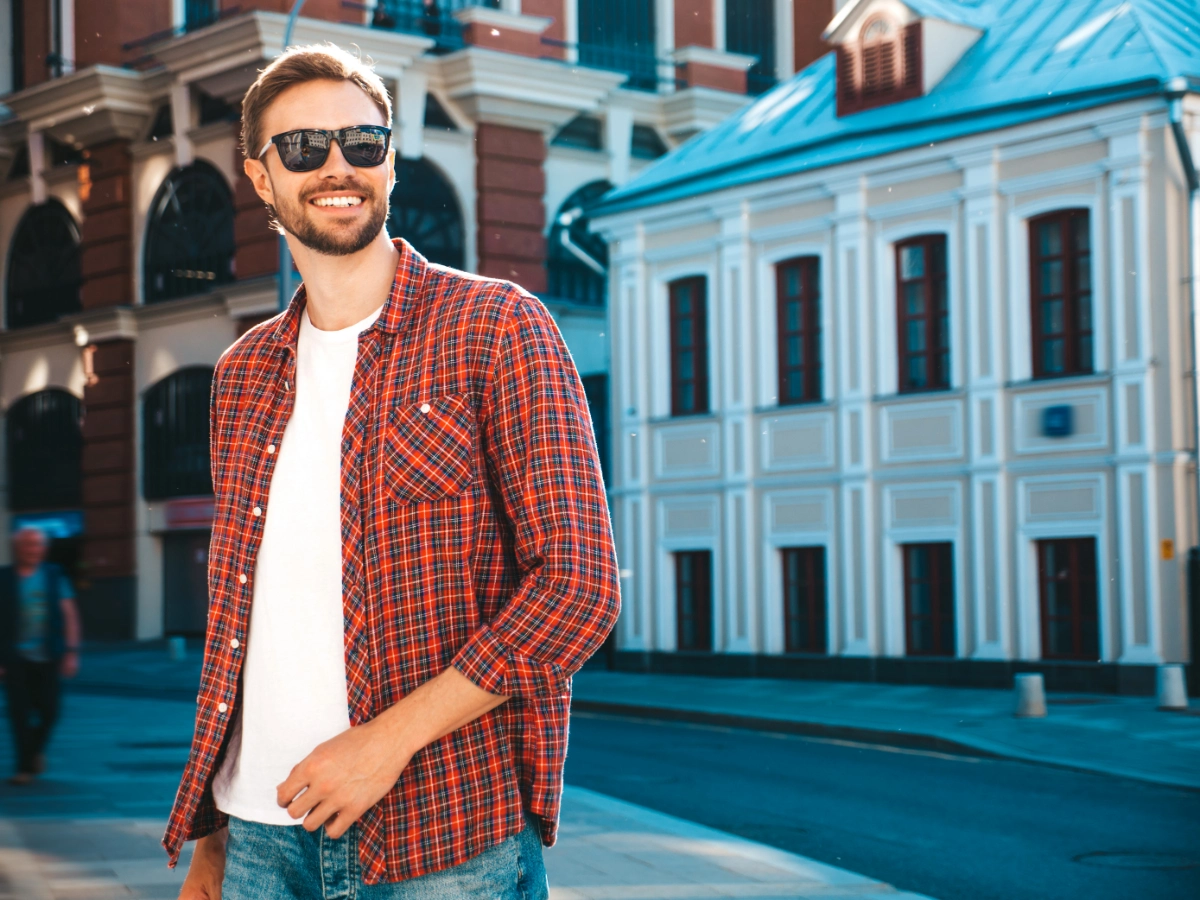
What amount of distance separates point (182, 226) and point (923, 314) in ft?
45.1

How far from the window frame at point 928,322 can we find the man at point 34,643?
13853 mm

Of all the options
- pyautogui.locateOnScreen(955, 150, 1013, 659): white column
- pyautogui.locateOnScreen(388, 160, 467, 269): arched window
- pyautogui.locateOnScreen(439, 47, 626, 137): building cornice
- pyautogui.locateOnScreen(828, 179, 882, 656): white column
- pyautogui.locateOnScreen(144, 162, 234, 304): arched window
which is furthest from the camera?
pyautogui.locateOnScreen(828, 179, 882, 656): white column

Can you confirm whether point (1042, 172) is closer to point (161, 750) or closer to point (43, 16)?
point (161, 750)

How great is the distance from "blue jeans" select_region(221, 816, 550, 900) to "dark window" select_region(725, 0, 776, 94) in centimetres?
366

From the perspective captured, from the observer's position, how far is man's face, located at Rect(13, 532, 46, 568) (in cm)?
405

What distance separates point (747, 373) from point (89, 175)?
16.1 m

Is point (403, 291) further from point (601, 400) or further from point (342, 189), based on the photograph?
point (601, 400)

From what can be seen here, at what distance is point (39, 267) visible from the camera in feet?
13.7

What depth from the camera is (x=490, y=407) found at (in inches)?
72.2

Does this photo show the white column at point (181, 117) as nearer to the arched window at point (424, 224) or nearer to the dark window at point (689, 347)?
the arched window at point (424, 224)

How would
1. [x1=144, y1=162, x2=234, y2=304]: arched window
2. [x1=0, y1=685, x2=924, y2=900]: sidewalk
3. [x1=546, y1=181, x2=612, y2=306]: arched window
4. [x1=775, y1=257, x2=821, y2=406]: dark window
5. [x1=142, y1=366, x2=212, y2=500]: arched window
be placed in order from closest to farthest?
[x1=144, y1=162, x2=234, y2=304]: arched window → [x1=142, y1=366, x2=212, y2=500]: arched window → [x1=0, y1=685, x2=924, y2=900]: sidewalk → [x1=775, y1=257, x2=821, y2=406]: dark window → [x1=546, y1=181, x2=612, y2=306]: arched window

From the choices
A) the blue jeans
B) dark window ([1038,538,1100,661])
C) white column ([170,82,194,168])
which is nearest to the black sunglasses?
the blue jeans

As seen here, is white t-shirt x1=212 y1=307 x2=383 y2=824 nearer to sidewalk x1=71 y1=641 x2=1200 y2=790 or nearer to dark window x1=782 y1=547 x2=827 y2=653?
sidewalk x1=71 y1=641 x2=1200 y2=790

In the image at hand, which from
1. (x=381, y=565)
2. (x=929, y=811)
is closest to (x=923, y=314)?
(x=929, y=811)
